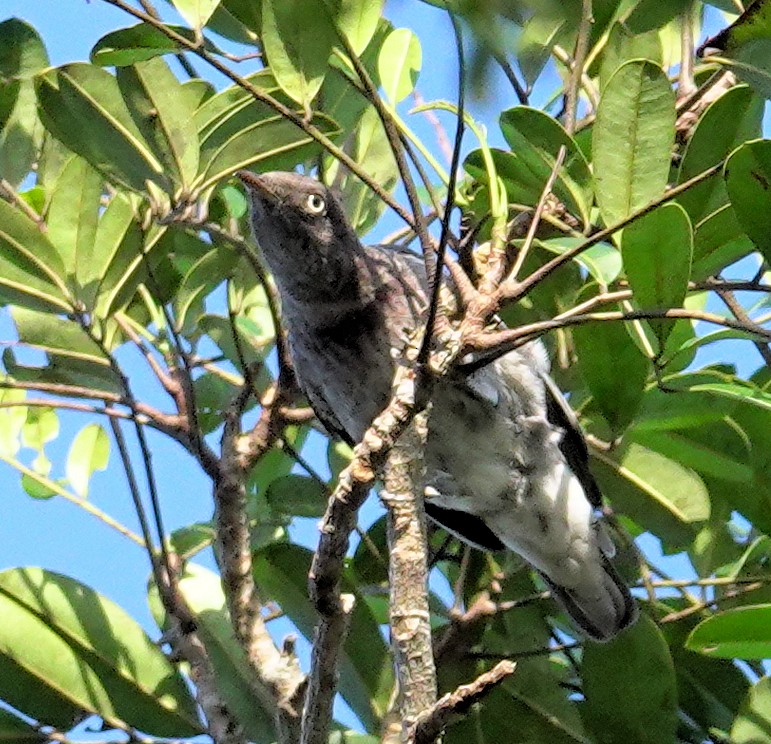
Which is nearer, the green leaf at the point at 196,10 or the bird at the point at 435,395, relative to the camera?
the green leaf at the point at 196,10

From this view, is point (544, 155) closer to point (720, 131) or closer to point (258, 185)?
point (720, 131)

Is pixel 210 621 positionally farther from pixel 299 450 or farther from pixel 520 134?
pixel 520 134

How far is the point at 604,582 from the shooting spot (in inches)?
107

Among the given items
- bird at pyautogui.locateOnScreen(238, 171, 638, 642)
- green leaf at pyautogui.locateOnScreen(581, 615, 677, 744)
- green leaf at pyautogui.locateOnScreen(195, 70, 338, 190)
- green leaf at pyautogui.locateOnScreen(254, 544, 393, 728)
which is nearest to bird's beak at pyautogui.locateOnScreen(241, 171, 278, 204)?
bird at pyautogui.locateOnScreen(238, 171, 638, 642)

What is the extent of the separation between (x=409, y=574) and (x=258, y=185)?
3.20 feet

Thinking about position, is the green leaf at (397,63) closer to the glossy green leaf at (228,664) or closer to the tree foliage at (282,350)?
the tree foliage at (282,350)

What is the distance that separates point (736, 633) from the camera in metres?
1.79

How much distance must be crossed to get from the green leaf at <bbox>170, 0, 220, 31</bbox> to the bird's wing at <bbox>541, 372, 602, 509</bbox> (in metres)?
0.94

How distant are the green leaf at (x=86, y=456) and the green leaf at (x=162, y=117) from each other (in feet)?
2.57

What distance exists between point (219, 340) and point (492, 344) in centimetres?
99

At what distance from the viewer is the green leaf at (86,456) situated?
8.14 ft

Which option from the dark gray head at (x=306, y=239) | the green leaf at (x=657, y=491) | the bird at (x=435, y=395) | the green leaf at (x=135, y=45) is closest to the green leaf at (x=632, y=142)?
the green leaf at (x=135, y=45)

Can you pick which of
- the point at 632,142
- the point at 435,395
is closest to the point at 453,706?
the point at 632,142

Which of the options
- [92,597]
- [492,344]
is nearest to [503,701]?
[92,597]
